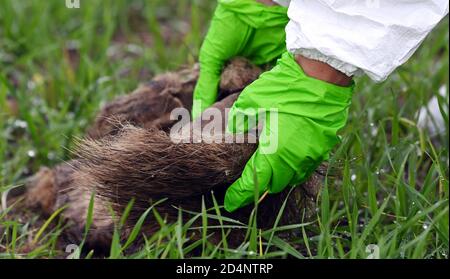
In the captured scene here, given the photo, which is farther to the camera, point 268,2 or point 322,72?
point 268,2

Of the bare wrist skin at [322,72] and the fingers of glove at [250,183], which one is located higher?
the bare wrist skin at [322,72]

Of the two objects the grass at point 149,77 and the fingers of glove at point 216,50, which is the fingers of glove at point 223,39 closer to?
the fingers of glove at point 216,50

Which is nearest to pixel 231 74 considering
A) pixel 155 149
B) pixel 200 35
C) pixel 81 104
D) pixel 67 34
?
pixel 155 149

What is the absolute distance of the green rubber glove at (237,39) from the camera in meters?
1.76

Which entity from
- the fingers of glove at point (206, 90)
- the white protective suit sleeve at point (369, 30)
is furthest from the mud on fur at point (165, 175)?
the white protective suit sleeve at point (369, 30)

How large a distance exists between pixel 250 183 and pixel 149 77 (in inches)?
47.8

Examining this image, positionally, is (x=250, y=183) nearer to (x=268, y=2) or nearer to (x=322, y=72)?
(x=322, y=72)

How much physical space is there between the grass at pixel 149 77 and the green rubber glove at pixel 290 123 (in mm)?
89

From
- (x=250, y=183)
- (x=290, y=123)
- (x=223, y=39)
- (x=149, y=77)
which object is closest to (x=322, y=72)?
(x=290, y=123)

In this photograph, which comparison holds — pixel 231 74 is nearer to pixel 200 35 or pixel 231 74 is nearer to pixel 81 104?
pixel 81 104

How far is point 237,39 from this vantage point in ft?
5.93

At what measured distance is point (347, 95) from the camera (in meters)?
1.54

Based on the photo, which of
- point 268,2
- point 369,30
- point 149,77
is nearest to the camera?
point 369,30
